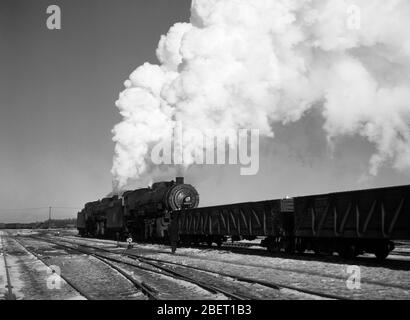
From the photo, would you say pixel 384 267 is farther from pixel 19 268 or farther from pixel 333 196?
pixel 19 268

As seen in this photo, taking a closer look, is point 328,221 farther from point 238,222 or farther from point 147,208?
point 147,208

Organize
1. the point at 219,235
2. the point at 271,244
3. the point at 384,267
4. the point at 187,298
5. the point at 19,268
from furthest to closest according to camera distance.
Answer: the point at 219,235 → the point at 271,244 → the point at 19,268 → the point at 384,267 → the point at 187,298

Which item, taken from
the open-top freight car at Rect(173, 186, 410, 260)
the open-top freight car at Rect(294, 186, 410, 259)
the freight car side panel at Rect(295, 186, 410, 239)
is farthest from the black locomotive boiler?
the freight car side panel at Rect(295, 186, 410, 239)

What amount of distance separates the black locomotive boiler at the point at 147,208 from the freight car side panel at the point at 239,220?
1.18 metres

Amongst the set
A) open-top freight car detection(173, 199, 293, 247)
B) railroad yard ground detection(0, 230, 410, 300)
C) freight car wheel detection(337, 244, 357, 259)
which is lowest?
railroad yard ground detection(0, 230, 410, 300)

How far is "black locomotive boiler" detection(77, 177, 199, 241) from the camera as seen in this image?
29656 millimetres

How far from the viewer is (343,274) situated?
13070mm

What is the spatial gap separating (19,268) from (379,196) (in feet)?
44.2

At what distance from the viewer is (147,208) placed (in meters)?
31.8

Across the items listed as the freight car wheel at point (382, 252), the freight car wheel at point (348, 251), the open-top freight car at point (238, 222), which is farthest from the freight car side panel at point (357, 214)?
the freight car wheel at point (382, 252)

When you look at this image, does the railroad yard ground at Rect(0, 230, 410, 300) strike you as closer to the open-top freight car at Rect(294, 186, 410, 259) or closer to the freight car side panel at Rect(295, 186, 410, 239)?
the open-top freight car at Rect(294, 186, 410, 259)

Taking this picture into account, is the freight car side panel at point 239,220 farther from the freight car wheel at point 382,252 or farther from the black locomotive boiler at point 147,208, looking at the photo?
the freight car wheel at point 382,252
